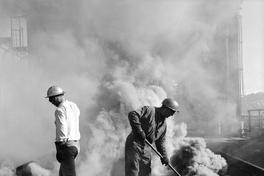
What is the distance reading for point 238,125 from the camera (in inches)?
658

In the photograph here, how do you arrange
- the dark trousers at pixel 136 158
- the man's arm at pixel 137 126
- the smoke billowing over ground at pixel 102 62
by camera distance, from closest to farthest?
Result: the man's arm at pixel 137 126 → the dark trousers at pixel 136 158 → the smoke billowing over ground at pixel 102 62

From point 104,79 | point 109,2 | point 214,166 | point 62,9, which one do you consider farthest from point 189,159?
point 62,9

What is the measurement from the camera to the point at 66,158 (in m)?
3.73

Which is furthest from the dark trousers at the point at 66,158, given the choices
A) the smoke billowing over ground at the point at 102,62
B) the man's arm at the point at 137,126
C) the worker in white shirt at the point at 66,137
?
the smoke billowing over ground at the point at 102,62

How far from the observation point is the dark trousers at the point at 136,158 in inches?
175

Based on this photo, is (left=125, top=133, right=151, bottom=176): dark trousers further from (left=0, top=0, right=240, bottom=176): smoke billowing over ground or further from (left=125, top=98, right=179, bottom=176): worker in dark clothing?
(left=0, top=0, right=240, bottom=176): smoke billowing over ground

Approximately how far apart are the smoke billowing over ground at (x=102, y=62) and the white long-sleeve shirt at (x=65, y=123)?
3.29m

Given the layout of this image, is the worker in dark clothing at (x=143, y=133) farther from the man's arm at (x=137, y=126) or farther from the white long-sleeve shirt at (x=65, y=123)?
the white long-sleeve shirt at (x=65, y=123)

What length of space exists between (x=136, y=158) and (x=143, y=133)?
48 centimetres

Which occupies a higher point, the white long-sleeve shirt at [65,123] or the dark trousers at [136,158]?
the white long-sleeve shirt at [65,123]

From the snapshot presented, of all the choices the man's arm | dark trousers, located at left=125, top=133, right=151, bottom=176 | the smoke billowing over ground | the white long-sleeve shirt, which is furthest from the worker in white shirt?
the smoke billowing over ground

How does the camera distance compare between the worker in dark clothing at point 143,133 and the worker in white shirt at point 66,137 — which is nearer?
the worker in white shirt at point 66,137

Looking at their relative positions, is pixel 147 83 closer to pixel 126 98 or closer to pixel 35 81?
pixel 126 98

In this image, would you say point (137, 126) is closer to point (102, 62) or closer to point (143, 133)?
point (143, 133)
